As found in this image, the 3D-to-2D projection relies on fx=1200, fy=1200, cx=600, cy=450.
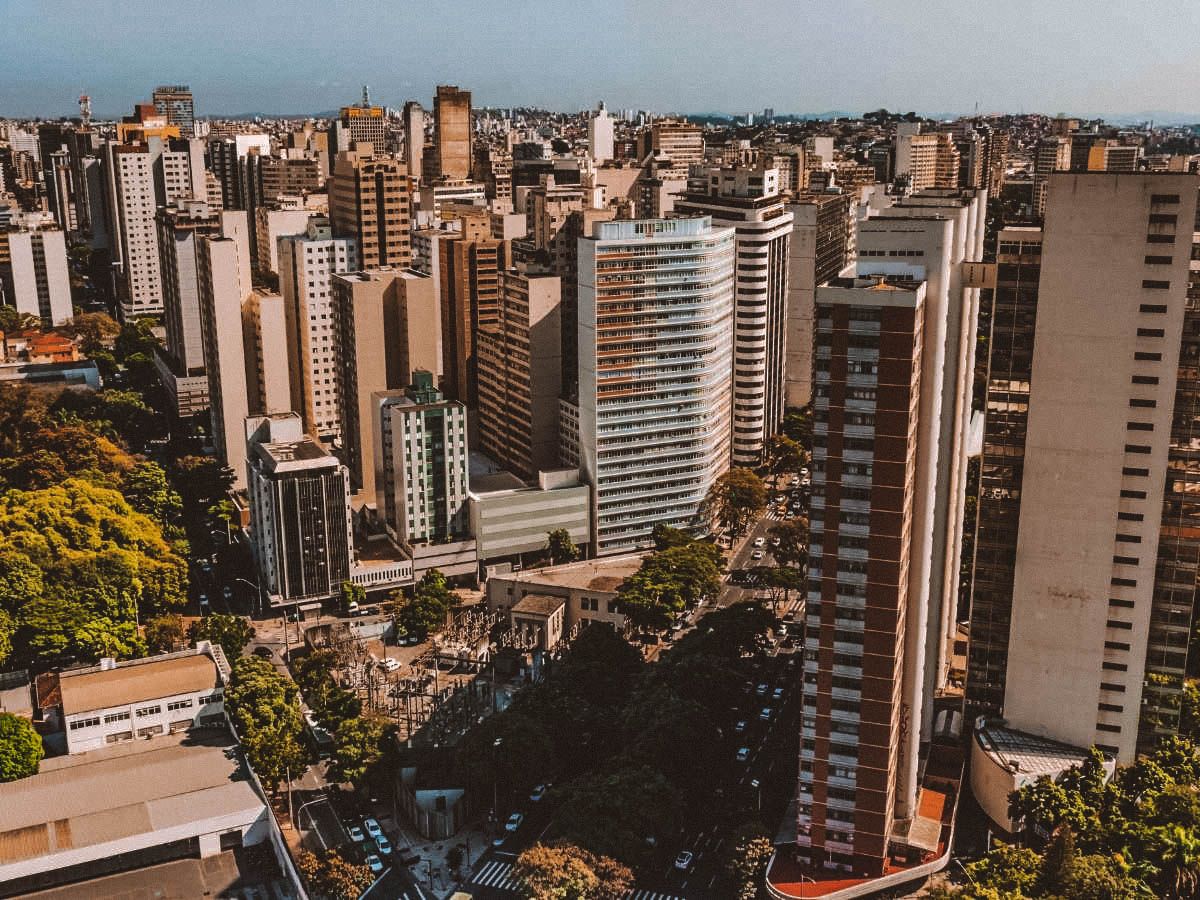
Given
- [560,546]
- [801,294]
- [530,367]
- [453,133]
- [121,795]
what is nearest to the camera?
[121,795]

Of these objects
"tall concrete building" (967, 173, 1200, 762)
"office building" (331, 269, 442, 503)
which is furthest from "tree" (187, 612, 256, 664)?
"tall concrete building" (967, 173, 1200, 762)

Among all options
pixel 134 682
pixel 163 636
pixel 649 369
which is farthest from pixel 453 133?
pixel 134 682

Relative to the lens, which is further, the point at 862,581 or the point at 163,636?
the point at 163,636

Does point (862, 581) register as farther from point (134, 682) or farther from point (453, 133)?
point (453, 133)

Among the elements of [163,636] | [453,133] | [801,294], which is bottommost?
[163,636]

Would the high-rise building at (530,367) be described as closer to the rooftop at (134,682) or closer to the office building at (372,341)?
the office building at (372,341)

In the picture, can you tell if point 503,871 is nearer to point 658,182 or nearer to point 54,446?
point 54,446

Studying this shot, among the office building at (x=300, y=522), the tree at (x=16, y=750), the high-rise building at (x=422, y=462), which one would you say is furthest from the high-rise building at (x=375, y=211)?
the tree at (x=16, y=750)
